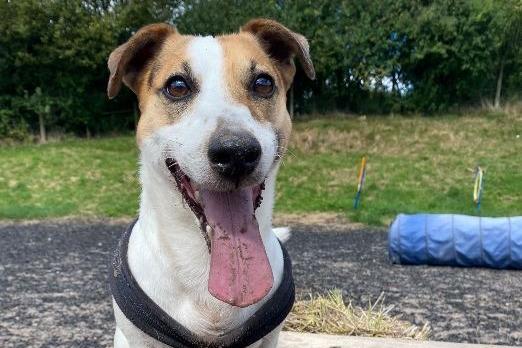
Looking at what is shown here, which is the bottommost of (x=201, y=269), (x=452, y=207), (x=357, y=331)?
(x=452, y=207)

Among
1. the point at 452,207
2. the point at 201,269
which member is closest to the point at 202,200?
the point at 201,269

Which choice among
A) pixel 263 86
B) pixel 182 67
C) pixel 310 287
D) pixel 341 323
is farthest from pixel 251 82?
pixel 310 287

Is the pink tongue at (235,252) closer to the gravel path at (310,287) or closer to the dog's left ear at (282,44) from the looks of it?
the dog's left ear at (282,44)

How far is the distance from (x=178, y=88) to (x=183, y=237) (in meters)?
0.69

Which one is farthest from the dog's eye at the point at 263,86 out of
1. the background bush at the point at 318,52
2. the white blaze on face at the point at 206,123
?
the background bush at the point at 318,52

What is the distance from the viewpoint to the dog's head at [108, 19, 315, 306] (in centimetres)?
236

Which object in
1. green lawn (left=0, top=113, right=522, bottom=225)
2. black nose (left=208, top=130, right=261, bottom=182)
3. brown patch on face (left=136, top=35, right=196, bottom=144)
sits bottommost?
green lawn (left=0, top=113, right=522, bottom=225)

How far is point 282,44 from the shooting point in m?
3.23

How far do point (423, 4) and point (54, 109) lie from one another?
14271mm

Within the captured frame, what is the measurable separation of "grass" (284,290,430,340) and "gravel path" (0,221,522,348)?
857 mm

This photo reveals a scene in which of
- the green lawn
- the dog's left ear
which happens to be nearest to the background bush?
the green lawn

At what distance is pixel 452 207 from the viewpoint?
43.0ft

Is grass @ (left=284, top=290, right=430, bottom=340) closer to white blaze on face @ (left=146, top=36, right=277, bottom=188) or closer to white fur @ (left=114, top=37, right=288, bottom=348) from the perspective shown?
white fur @ (left=114, top=37, right=288, bottom=348)

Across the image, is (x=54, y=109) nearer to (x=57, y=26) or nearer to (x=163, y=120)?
(x=57, y=26)
